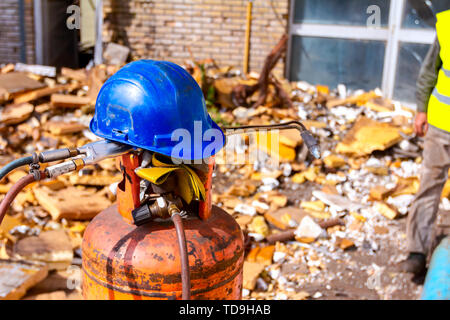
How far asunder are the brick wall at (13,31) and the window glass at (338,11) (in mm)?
4210

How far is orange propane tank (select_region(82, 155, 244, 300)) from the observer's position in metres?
1.92

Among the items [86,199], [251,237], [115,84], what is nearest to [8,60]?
[86,199]

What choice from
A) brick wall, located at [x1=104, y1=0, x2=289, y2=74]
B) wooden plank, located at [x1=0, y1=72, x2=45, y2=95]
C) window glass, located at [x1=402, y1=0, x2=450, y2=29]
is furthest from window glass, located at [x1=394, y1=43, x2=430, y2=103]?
wooden plank, located at [x1=0, y1=72, x2=45, y2=95]

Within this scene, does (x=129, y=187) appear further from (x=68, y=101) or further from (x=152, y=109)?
(x=68, y=101)

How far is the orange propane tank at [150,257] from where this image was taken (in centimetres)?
192

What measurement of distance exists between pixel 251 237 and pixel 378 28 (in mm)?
4295

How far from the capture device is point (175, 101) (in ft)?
6.34

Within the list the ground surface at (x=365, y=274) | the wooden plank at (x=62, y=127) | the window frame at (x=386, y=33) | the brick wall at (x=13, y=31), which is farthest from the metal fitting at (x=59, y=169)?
the brick wall at (x=13, y=31)

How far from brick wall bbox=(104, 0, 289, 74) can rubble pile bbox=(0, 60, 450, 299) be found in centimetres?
33

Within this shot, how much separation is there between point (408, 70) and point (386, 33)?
64 centimetres

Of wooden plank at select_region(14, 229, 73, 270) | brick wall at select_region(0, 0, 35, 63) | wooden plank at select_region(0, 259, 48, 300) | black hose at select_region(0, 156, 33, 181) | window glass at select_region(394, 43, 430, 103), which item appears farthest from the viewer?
brick wall at select_region(0, 0, 35, 63)

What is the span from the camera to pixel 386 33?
698cm

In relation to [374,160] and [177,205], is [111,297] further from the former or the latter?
[374,160]

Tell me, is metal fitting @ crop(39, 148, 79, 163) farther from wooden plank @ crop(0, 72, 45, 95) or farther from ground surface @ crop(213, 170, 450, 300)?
wooden plank @ crop(0, 72, 45, 95)
